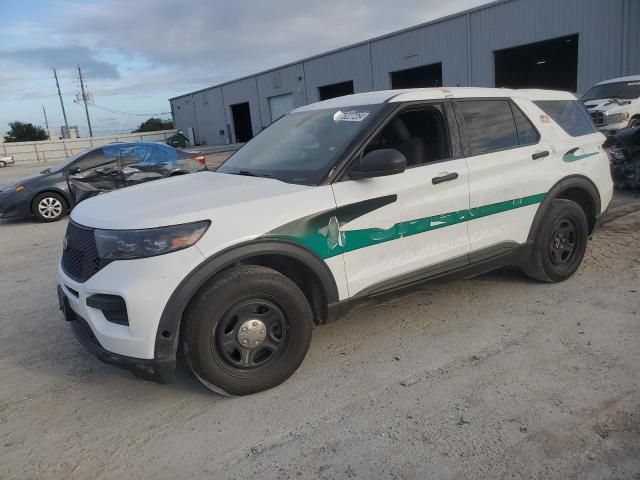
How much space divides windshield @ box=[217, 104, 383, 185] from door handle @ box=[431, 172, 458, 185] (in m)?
0.63

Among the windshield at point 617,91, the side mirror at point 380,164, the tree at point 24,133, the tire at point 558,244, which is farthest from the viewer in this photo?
the tree at point 24,133

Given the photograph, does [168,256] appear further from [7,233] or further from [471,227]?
[7,233]

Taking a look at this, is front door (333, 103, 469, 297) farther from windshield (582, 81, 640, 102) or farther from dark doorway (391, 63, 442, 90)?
dark doorway (391, 63, 442, 90)

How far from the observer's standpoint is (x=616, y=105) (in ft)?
41.1

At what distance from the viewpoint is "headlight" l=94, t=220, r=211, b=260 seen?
2871 millimetres

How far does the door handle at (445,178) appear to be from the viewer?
377 centimetres

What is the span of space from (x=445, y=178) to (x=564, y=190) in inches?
57.9

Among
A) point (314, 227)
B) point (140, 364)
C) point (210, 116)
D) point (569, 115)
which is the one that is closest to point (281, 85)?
point (210, 116)

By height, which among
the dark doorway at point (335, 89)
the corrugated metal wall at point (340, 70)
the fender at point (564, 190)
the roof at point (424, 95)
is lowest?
the fender at point (564, 190)

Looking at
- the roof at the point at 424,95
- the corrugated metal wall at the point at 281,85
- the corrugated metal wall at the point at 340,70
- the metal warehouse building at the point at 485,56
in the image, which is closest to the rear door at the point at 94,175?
the roof at the point at 424,95

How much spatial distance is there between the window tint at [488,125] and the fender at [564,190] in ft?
1.87

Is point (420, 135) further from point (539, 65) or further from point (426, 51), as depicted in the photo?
point (539, 65)

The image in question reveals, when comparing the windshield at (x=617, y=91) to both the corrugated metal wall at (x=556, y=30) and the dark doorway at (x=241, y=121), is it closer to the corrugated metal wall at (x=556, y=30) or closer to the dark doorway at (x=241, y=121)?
the corrugated metal wall at (x=556, y=30)

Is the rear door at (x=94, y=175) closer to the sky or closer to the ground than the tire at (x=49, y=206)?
closer to the sky
